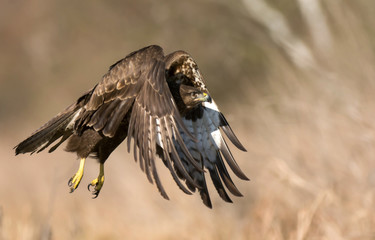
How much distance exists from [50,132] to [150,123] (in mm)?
1187

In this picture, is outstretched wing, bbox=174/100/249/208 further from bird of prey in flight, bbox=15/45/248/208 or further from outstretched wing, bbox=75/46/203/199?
outstretched wing, bbox=75/46/203/199

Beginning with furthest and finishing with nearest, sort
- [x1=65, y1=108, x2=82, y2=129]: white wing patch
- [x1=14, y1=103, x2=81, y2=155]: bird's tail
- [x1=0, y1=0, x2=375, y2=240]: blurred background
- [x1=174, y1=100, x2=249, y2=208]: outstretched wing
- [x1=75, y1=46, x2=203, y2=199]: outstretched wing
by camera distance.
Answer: [x1=0, y1=0, x2=375, y2=240]: blurred background, [x1=174, y1=100, x2=249, y2=208]: outstretched wing, [x1=65, y1=108, x2=82, y2=129]: white wing patch, [x1=14, y1=103, x2=81, y2=155]: bird's tail, [x1=75, y1=46, x2=203, y2=199]: outstretched wing

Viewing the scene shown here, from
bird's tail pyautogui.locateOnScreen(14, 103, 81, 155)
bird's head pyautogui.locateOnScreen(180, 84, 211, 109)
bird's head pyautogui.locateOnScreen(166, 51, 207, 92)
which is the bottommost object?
bird's tail pyautogui.locateOnScreen(14, 103, 81, 155)

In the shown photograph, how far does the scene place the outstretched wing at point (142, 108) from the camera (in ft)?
18.8

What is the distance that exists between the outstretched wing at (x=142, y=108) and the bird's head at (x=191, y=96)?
43cm

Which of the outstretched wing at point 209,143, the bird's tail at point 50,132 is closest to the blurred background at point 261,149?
the bird's tail at point 50,132

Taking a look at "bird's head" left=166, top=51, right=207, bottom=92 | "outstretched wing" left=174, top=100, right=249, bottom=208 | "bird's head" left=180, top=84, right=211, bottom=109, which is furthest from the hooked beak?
"outstretched wing" left=174, top=100, right=249, bottom=208

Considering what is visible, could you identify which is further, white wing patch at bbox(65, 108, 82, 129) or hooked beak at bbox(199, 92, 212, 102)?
white wing patch at bbox(65, 108, 82, 129)

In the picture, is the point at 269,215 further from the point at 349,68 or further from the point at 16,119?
the point at 16,119

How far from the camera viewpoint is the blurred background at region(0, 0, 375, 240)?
24.7 ft

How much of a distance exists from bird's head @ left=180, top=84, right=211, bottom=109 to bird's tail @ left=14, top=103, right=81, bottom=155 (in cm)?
95

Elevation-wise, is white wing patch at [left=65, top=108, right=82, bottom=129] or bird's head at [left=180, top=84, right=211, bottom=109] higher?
bird's head at [left=180, top=84, right=211, bottom=109]

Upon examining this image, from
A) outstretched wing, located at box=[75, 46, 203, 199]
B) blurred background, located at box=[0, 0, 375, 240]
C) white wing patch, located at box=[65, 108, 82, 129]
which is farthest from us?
blurred background, located at box=[0, 0, 375, 240]

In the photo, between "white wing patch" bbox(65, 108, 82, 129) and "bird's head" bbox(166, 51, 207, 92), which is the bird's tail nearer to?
"white wing patch" bbox(65, 108, 82, 129)
